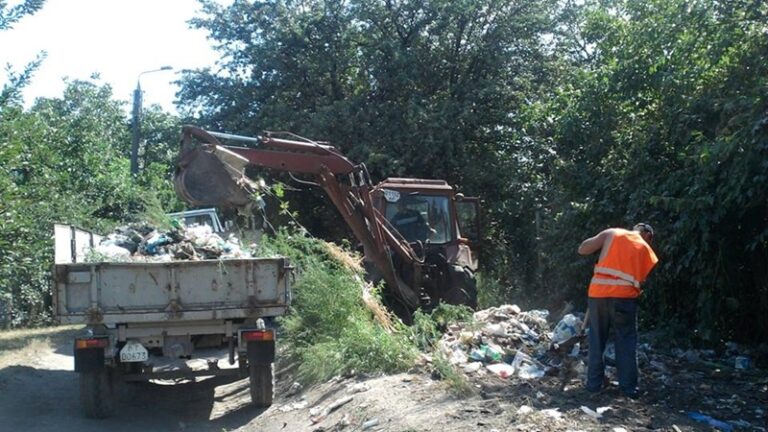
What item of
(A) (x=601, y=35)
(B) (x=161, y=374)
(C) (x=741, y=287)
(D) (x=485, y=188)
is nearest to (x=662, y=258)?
(C) (x=741, y=287)

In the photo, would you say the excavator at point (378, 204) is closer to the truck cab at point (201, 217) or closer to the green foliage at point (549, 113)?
the truck cab at point (201, 217)

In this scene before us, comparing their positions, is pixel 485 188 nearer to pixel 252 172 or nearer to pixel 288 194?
pixel 288 194

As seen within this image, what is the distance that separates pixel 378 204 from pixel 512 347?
386 centimetres

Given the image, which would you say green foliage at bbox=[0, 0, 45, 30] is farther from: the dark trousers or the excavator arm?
the dark trousers

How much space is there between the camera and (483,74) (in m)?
19.9

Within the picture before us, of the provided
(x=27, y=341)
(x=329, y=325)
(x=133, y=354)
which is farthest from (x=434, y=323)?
(x=27, y=341)

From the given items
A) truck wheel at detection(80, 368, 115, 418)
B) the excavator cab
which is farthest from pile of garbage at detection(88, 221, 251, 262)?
the excavator cab

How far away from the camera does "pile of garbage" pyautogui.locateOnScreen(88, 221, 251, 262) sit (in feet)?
29.7

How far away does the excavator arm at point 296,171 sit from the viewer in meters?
9.94

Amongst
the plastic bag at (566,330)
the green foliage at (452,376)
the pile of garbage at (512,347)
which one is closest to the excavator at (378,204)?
the pile of garbage at (512,347)

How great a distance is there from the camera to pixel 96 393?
8648mm

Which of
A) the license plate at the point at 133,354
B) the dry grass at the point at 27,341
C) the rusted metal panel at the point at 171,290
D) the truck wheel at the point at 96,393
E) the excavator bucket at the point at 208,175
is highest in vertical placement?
the excavator bucket at the point at 208,175

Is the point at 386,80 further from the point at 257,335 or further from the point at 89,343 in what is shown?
the point at 89,343

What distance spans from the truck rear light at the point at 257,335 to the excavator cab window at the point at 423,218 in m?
4.58
